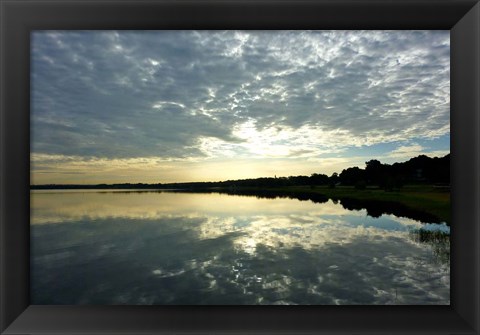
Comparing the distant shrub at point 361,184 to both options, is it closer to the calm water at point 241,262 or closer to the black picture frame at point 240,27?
the calm water at point 241,262

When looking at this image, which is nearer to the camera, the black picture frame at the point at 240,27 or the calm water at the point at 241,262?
the black picture frame at the point at 240,27

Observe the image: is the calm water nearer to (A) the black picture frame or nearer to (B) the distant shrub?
(A) the black picture frame

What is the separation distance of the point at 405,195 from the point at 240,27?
1064 cm

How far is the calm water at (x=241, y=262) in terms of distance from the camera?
257cm

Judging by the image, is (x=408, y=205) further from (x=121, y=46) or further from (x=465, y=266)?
(x=121, y=46)

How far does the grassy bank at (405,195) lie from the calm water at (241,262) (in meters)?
1.36

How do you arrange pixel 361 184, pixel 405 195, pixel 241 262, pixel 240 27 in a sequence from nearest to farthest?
pixel 240 27 → pixel 241 262 → pixel 405 195 → pixel 361 184

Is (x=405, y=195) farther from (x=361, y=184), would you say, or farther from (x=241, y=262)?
(x=241, y=262)

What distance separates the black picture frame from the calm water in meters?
0.15

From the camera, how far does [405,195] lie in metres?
9.60

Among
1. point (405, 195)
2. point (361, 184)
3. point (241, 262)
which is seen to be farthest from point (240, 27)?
point (361, 184)

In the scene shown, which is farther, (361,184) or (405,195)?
(361,184)

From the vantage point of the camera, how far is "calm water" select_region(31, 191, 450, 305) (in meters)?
2.57

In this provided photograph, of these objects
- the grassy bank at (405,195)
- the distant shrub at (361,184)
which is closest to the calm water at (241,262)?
A: the grassy bank at (405,195)
